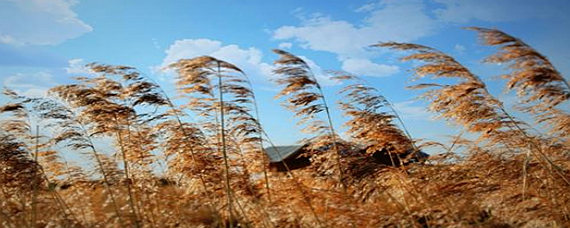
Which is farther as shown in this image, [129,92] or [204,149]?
[204,149]

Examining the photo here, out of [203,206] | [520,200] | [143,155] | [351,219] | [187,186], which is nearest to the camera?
[351,219]

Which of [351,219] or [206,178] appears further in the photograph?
[206,178]

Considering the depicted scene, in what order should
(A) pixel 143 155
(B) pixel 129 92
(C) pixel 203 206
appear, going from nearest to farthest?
1. (C) pixel 203 206
2. (B) pixel 129 92
3. (A) pixel 143 155

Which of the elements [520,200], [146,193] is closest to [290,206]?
[146,193]

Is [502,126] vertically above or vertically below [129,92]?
below

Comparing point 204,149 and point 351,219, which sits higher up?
point 204,149

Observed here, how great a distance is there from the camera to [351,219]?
11.7 ft

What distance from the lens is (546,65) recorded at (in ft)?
12.2

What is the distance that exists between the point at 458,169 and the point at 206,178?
7.97 ft

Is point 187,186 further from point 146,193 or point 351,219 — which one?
point 351,219

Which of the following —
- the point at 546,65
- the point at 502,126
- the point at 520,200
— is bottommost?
the point at 520,200

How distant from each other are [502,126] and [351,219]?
208 cm

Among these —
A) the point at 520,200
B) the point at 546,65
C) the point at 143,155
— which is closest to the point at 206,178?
the point at 143,155

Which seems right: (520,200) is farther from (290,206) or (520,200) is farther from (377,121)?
(290,206)
